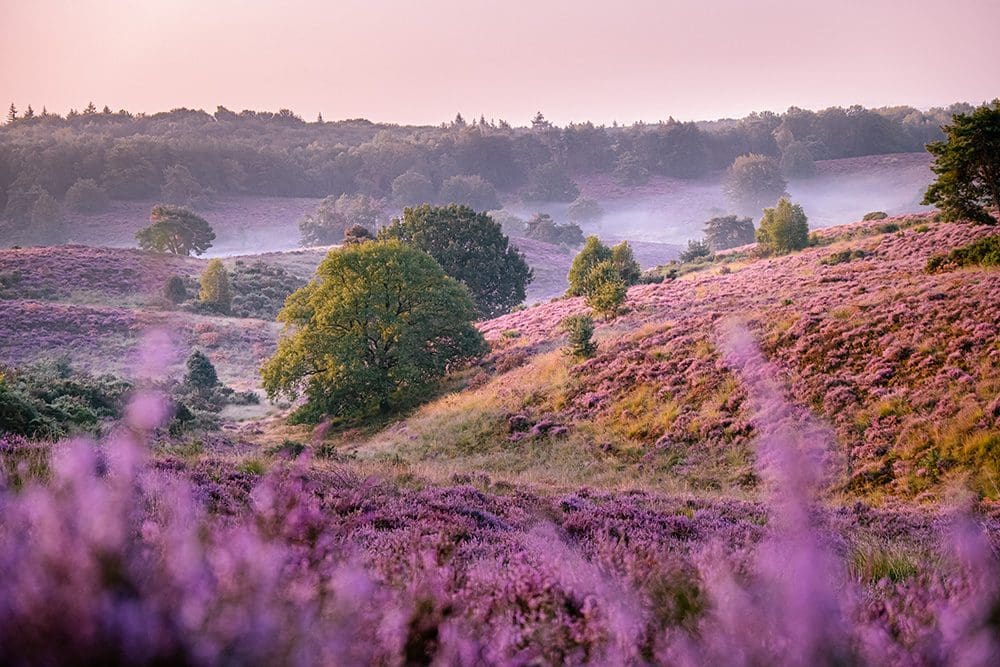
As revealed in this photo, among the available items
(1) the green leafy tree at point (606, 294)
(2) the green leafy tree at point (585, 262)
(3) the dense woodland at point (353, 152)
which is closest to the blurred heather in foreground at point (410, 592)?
(1) the green leafy tree at point (606, 294)

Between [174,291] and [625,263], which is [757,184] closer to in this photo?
[625,263]

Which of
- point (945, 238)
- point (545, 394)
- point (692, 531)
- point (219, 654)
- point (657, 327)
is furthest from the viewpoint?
point (945, 238)

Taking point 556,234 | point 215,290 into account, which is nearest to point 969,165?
point 215,290

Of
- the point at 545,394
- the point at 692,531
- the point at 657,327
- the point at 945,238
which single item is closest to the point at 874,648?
the point at 692,531

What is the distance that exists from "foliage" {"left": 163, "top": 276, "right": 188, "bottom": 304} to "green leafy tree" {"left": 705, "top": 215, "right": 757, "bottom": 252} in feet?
Answer: 222

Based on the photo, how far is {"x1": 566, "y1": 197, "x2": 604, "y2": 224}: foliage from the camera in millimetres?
132750

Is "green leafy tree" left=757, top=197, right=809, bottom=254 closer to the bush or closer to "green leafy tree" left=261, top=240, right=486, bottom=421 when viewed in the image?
"green leafy tree" left=261, top=240, right=486, bottom=421

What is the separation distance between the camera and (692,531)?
6.51 metres

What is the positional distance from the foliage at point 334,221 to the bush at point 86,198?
36.6 m

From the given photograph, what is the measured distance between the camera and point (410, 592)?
299 cm

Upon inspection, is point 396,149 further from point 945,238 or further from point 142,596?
point 142,596

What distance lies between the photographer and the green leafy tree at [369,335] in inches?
1141

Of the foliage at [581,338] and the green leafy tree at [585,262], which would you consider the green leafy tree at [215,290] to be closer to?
the green leafy tree at [585,262]

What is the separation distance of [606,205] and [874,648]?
148216mm
